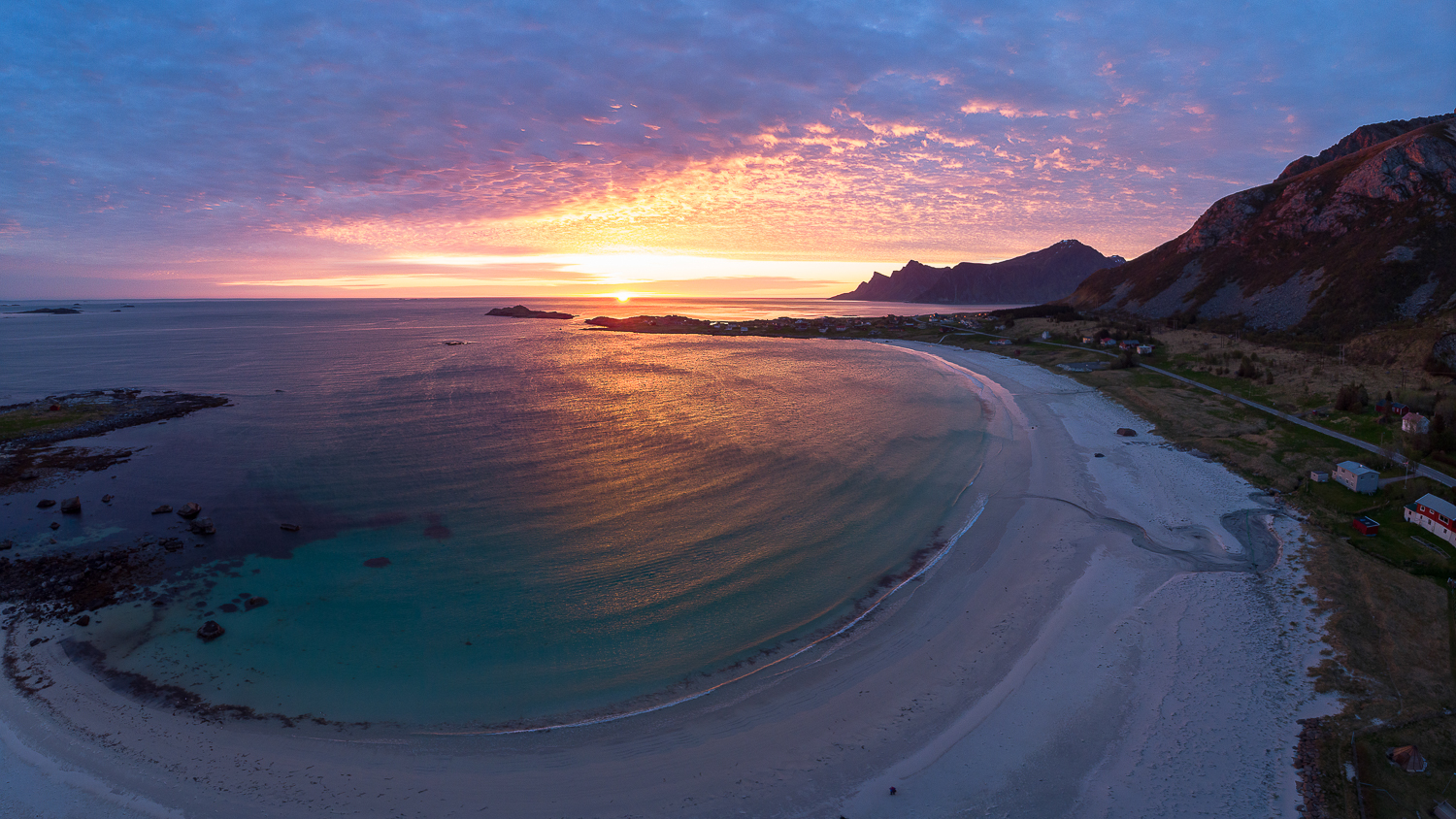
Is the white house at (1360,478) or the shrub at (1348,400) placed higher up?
the shrub at (1348,400)

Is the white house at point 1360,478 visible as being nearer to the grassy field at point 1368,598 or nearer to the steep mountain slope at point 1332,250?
the grassy field at point 1368,598

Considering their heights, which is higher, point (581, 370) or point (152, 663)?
point (581, 370)

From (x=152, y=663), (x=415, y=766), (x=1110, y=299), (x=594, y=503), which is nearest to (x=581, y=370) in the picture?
(x=594, y=503)

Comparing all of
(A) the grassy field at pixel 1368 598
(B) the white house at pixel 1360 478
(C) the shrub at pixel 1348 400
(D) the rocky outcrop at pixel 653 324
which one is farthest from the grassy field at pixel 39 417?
(D) the rocky outcrop at pixel 653 324

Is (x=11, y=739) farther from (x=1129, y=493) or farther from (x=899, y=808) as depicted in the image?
(x=1129, y=493)

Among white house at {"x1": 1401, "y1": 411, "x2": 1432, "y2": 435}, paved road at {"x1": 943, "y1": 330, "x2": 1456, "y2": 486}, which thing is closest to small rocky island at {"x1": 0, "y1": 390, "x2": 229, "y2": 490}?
paved road at {"x1": 943, "y1": 330, "x2": 1456, "y2": 486}

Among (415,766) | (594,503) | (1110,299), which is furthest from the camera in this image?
(1110,299)

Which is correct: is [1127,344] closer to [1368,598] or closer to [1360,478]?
[1360,478]
